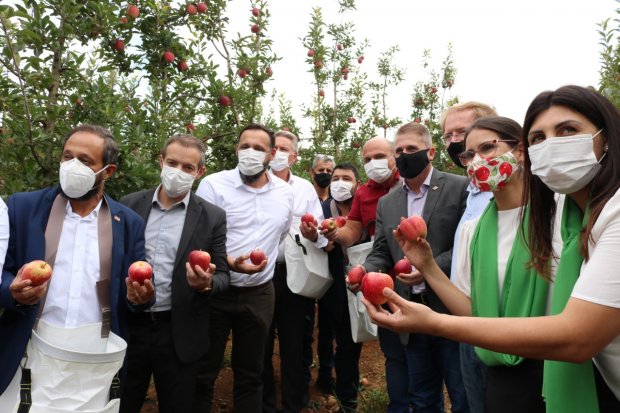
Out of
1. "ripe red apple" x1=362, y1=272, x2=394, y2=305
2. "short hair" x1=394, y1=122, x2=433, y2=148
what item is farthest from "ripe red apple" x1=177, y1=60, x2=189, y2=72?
"ripe red apple" x1=362, y1=272, x2=394, y2=305

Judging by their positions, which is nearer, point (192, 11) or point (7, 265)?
point (7, 265)

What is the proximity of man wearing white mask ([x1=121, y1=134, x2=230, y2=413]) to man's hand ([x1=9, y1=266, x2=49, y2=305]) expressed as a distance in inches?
31.0

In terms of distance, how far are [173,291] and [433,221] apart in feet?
5.64

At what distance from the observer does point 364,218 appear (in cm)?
383

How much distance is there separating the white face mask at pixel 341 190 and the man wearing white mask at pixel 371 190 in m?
0.45

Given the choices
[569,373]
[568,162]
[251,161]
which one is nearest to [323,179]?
[251,161]

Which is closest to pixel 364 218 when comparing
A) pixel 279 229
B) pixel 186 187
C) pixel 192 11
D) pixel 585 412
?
pixel 279 229

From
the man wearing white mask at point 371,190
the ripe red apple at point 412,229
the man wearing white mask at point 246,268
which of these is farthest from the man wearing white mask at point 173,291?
the man wearing white mask at point 371,190

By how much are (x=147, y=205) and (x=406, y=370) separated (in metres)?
2.07

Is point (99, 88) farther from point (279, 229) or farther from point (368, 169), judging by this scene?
point (368, 169)

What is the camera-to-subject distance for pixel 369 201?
381 cm

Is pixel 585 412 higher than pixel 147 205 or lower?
lower

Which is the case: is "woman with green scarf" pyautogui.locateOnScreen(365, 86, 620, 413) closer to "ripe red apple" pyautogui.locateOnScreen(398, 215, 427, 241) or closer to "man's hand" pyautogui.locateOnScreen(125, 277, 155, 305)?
"ripe red apple" pyautogui.locateOnScreen(398, 215, 427, 241)

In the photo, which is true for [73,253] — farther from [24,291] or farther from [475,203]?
[475,203]
